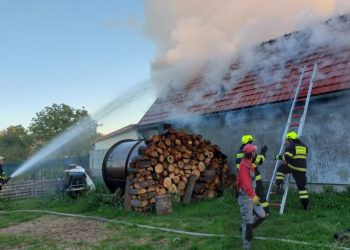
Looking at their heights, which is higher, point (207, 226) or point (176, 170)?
point (176, 170)

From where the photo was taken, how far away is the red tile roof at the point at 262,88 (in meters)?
6.91

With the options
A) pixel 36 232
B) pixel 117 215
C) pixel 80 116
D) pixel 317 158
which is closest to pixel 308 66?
pixel 317 158

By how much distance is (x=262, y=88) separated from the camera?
27.3 ft

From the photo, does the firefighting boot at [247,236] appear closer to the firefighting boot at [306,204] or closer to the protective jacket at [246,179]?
the protective jacket at [246,179]

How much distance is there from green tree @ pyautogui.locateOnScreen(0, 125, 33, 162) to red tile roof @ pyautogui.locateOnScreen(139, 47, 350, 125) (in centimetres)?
2953

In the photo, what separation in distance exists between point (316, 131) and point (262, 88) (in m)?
2.02

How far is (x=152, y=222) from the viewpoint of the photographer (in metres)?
6.07

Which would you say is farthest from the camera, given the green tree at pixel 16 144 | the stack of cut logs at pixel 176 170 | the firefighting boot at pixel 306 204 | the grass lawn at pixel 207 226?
the green tree at pixel 16 144

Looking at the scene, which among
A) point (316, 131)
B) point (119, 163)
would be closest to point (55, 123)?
point (119, 163)

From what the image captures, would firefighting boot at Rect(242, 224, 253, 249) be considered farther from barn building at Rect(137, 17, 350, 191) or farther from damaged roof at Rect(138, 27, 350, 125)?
damaged roof at Rect(138, 27, 350, 125)

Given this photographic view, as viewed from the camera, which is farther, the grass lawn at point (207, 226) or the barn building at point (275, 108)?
the barn building at point (275, 108)

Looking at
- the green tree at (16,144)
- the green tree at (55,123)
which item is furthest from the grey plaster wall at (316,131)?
the green tree at (16,144)

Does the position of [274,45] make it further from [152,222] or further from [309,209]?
[152,222]

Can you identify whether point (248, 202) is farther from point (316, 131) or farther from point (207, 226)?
point (316, 131)
